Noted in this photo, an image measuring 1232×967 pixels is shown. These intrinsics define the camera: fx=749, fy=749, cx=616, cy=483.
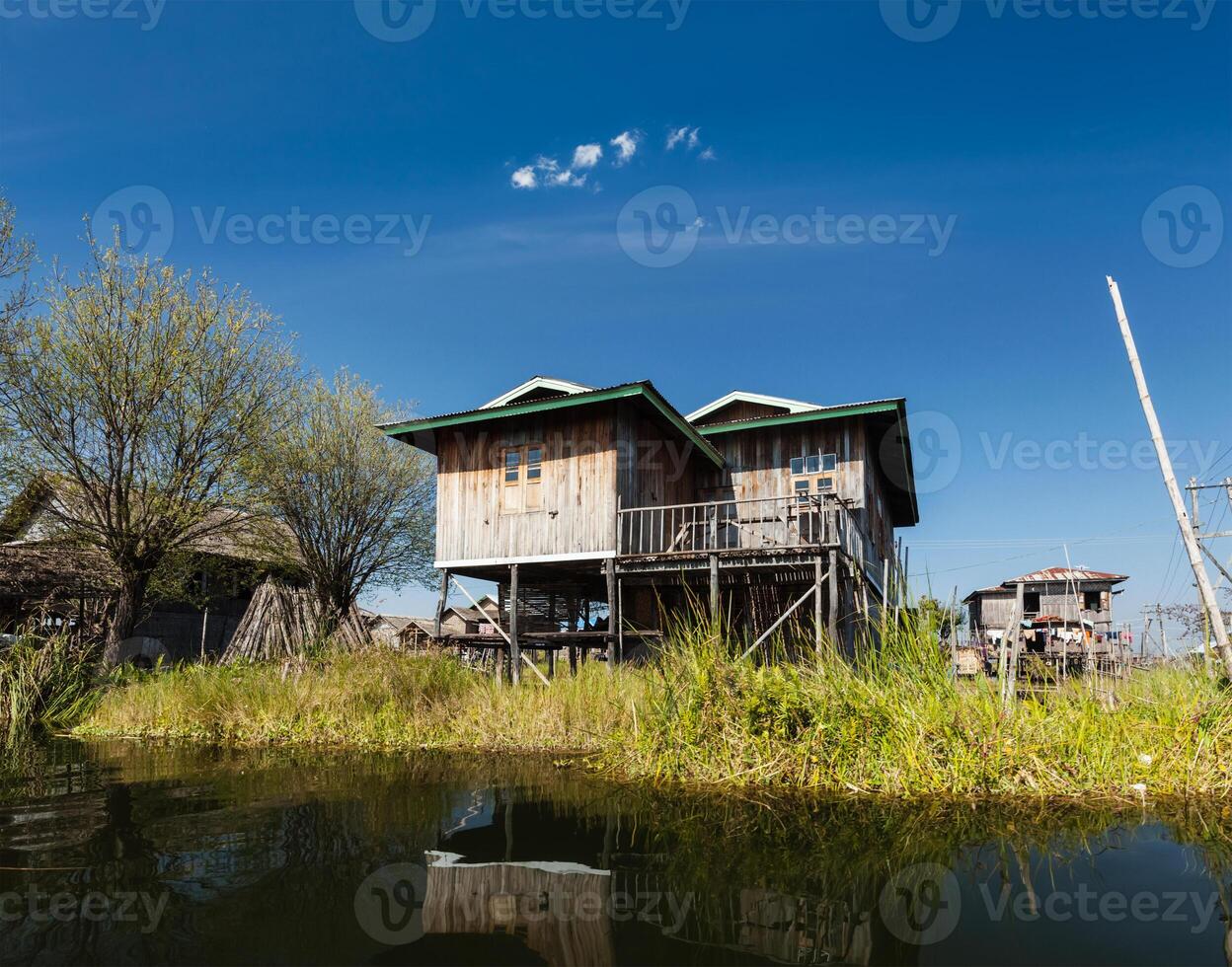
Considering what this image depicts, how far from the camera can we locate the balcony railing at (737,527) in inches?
599

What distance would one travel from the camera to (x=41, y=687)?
1409 centimetres

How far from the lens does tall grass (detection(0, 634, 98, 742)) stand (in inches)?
516

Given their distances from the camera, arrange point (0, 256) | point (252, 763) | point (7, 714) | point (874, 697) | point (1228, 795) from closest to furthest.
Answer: point (1228, 795)
point (874, 697)
point (252, 763)
point (7, 714)
point (0, 256)

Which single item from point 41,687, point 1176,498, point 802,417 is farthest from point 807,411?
point 41,687

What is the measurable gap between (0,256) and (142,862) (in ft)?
55.6

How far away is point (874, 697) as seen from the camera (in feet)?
26.4

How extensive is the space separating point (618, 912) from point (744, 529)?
574 inches

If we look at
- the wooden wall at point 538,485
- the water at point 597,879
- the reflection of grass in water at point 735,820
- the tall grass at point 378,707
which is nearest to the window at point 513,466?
the wooden wall at point 538,485

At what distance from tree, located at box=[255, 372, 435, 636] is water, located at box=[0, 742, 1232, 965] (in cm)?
1609

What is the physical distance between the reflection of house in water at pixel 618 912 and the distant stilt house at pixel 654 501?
9567 millimetres

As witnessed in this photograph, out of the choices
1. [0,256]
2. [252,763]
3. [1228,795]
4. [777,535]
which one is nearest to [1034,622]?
[777,535]

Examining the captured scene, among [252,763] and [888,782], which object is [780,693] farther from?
[252,763]

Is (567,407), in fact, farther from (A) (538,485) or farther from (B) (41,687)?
(B) (41,687)

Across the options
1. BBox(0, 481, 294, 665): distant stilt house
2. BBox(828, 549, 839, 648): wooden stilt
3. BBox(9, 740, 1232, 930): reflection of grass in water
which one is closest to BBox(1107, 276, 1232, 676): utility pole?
BBox(9, 740, 1232, 930): reflection of grass in water
